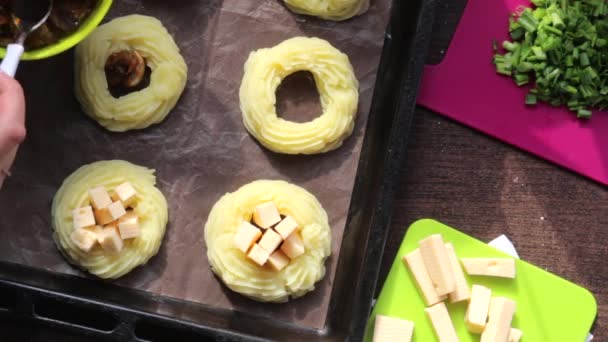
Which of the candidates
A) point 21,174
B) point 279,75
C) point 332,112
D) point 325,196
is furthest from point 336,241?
point 21,174

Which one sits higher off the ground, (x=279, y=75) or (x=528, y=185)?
(x=279, y=75)

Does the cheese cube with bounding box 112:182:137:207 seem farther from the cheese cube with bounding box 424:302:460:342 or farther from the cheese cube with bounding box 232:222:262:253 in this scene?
the cheese cube with bounding box 424:302:460:342

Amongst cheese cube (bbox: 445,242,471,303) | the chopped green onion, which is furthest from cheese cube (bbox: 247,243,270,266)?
the chopped green onion

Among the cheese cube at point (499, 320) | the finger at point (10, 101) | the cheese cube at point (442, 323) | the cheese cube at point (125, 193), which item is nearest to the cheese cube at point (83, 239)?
the cheese cube at point (125, 193)

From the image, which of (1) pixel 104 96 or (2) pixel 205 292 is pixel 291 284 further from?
(1) pixel 104 96

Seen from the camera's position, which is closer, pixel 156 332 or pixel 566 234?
pixel 156 332

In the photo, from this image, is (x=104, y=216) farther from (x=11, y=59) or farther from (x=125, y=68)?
(x=11, y=59)

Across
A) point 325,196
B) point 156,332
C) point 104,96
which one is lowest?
point 156,332
